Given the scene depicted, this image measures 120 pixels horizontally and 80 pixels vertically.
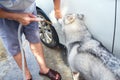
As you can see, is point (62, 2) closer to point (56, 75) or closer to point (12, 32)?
point (12, 32)

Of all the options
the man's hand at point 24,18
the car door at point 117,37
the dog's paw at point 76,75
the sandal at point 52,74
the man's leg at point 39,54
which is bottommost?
the sandal at point 52,74

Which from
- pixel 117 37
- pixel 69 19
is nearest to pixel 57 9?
pixel 69 19

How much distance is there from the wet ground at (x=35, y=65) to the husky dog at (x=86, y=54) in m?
0.45

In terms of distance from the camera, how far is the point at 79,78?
10.2ft

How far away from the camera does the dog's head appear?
3.02 metres

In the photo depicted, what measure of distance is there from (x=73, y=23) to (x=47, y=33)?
0.77m

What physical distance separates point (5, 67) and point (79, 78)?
1.21 metres

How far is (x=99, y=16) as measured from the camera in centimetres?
270

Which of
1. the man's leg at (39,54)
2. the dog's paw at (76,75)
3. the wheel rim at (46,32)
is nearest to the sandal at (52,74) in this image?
the man's leg at (39,54)

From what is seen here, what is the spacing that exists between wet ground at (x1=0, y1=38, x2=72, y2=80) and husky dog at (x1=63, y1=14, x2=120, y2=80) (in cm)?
45

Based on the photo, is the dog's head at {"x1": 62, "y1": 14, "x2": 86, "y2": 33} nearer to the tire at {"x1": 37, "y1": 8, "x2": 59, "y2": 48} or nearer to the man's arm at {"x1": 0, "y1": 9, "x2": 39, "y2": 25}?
the tire at {"x1": 37, "y1": 8, "x2": 59, "y2": 48}

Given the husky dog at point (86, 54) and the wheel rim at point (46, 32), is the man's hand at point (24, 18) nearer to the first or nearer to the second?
the husky dog at point (86, 54)

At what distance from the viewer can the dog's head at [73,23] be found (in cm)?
302

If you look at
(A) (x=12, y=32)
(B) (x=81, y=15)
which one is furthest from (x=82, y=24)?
(A) (x=12, y=32)
